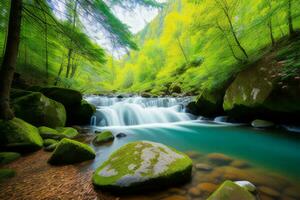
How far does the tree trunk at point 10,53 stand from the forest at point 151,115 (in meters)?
0.02

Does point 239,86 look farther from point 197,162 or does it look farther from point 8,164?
point 8,164

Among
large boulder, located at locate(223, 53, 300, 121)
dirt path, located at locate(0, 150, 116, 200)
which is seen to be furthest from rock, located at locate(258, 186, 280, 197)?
large boulder, located at locate(223, 53, 300, 121)

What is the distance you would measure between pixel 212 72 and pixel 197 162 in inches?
225

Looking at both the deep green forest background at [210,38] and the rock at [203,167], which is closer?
the rock at [203,167]

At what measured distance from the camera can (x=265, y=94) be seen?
6703mm

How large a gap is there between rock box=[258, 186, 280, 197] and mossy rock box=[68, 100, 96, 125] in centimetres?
824

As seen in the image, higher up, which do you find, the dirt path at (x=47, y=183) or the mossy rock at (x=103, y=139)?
the mossy rock at (x=103, y=139)

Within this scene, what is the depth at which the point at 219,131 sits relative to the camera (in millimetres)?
7742

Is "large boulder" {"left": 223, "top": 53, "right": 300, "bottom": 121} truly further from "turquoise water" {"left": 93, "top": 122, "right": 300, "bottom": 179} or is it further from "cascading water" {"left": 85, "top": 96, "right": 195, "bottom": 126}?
"cascading water" {"left": 85, "top": 96, "right": 195, "bottom": 126}

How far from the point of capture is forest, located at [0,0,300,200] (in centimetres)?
299


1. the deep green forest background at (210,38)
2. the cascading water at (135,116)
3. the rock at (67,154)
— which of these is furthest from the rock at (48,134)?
the cascading water at (135,116)

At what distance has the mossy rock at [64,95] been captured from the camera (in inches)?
326

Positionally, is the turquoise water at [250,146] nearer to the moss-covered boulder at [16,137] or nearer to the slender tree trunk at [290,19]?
the moss-covered boulder at [16,137]

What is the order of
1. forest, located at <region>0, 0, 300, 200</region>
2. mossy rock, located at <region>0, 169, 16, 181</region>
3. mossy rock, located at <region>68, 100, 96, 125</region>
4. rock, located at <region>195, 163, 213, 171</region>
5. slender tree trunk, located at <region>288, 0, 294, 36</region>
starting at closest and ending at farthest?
forest, located at <region>0, 0, 300, 200</region>
mossy rock, located at <region>0, 169, 16, 181</region>
rock, located at <region>195, 163, 213, 171</region>
slender tree trunk, located at <region>288, 0, 294, 36</region>
mossy rock, located at <region>68, 100, 96, 125</region>
